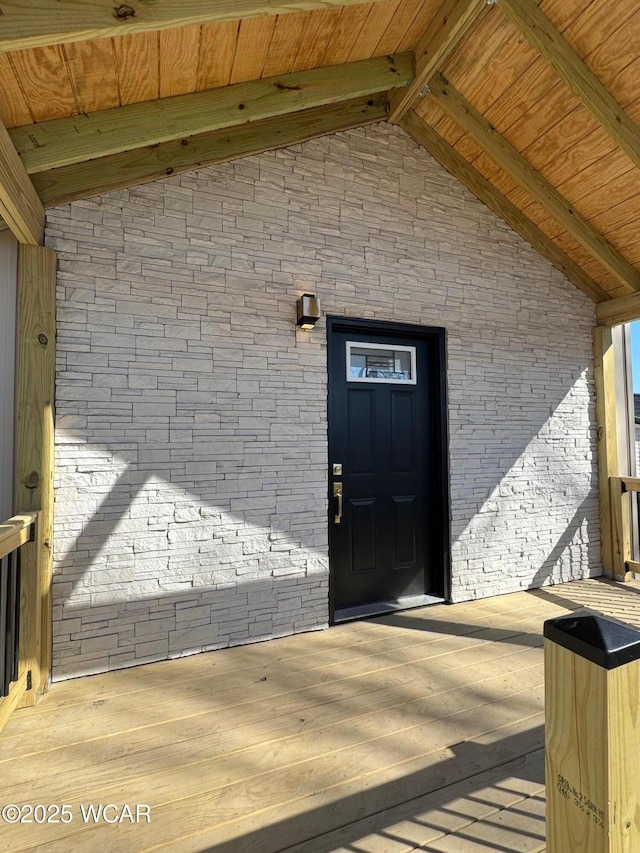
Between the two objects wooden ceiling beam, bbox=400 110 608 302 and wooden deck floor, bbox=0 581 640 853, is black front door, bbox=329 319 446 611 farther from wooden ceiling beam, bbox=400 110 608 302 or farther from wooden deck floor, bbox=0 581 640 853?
wooden ceiling beam, bbox=400 110 608 302

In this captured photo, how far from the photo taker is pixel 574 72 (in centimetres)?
255

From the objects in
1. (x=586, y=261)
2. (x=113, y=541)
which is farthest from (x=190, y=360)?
(x=586, y=261)

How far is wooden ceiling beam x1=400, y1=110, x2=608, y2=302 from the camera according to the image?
3.42 meters

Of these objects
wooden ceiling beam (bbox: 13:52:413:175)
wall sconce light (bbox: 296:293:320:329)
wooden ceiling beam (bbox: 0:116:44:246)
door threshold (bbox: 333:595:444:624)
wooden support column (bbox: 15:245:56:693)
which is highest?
wooden ceiling beam (bbox: 13:52:413:175)

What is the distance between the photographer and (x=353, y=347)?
3260 millimetres

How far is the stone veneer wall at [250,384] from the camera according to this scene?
2.48 meters

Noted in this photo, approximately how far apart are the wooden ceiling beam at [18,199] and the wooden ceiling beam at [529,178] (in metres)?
2.56

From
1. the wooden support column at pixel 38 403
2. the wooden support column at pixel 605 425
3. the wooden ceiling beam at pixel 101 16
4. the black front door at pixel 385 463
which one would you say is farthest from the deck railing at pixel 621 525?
the wooden support column at pixel 38 403

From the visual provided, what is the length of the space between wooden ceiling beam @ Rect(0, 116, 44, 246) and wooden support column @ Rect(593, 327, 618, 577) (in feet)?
14.3

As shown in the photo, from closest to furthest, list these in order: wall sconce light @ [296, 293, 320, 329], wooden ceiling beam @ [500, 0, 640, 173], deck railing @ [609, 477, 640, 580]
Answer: wooden ceiling beam @ [500, 0, 640, 173], wall sconce light @ [296, 293, 320, 329], deck railing @ [609, 477, 640, 580]

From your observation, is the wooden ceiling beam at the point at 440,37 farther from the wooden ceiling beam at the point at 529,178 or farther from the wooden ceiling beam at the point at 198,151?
the wooden ceiling beam at the point at 198,151

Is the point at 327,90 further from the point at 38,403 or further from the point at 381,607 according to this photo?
the point at 381,607

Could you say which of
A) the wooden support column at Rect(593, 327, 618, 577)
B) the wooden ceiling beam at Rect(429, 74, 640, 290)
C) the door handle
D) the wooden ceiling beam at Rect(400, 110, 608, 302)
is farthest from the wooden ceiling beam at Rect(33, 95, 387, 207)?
the wooden support column at Rect(593, 327, 618, 577)

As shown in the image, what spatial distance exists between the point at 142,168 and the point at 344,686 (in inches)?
119
